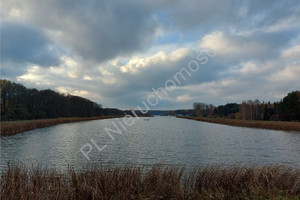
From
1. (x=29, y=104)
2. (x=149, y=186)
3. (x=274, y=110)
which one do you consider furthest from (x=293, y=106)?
(x=29, y=104)

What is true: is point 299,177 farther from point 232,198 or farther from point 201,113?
point 201,113

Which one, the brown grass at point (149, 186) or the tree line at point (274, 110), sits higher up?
the tree line at point (274, 110)

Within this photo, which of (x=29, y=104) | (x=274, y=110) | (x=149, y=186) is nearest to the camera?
(x=149, y=186)

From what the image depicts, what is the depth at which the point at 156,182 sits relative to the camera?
8.19 m

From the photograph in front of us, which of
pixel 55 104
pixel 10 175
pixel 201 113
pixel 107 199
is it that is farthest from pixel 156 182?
pixel 201 113

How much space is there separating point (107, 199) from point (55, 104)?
100618mm

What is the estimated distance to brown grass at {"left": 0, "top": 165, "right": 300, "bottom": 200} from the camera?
702 cm

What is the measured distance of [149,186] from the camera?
26.3ft

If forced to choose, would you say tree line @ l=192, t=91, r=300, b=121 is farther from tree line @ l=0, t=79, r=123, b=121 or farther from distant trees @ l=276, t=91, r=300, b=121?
tree line @ l=0, t=79, r=123, b=121

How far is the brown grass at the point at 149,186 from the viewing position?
7020 mm

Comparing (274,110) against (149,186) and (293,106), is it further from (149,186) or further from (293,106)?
(149,186)

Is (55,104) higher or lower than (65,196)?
higher

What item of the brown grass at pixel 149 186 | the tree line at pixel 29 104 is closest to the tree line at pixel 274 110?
the brown grass at pixel 149 186

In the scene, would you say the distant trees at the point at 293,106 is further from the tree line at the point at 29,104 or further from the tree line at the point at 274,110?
the tree line at the point at 29,104
